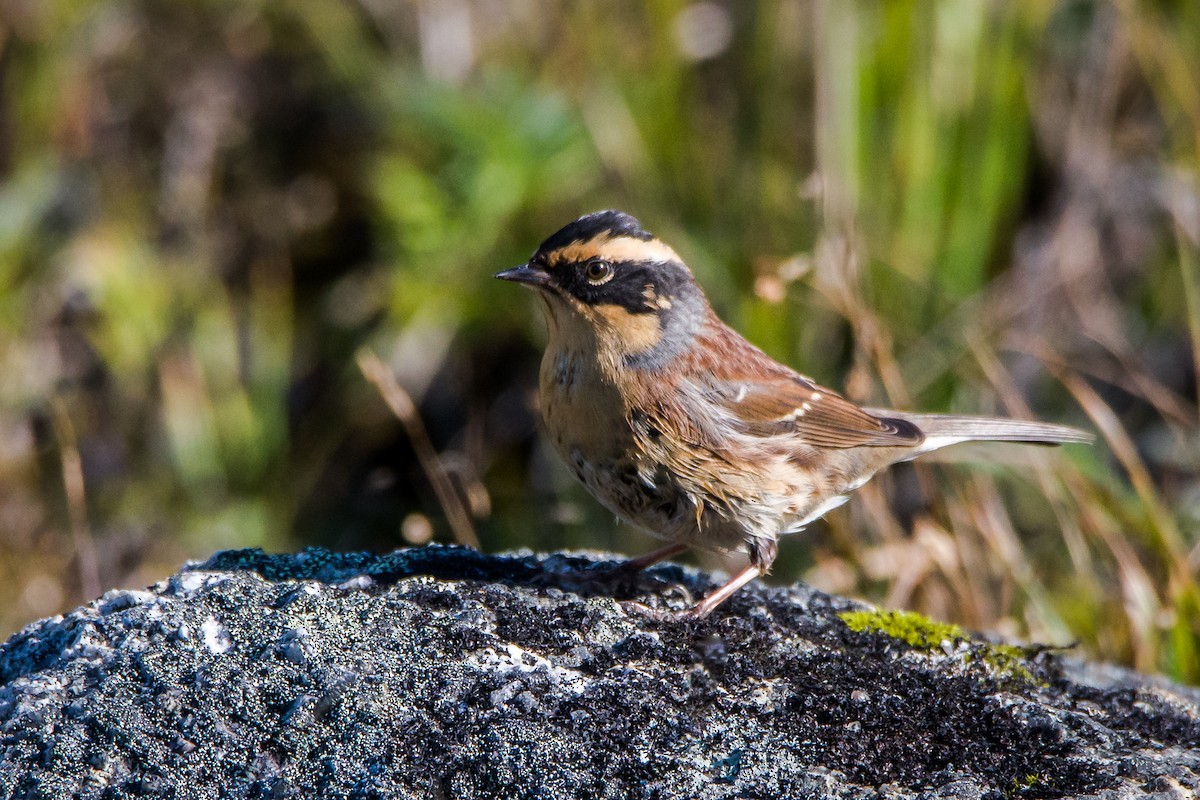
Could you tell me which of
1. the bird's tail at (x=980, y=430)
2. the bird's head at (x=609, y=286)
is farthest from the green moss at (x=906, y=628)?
the bird's tail at (x=980, y=430)

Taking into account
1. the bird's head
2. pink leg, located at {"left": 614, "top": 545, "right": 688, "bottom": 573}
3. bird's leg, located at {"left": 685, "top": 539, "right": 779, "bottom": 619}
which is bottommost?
bird's leg, located at {"left": 685, "top": 539, "right": 779, "bottom": 619}

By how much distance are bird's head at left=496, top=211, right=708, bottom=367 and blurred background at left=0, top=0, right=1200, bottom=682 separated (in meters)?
1.77

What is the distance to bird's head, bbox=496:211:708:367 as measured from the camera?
12.9 feet

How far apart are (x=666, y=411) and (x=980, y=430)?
4.87 ft

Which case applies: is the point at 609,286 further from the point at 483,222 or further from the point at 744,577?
the point at 483,222

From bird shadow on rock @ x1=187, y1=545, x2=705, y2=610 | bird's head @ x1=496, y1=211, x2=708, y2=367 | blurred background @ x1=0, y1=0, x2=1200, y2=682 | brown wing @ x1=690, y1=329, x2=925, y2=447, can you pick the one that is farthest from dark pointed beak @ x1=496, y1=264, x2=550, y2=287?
A: blurred background @ x1=0, y1=0, x2=1200, y2=682

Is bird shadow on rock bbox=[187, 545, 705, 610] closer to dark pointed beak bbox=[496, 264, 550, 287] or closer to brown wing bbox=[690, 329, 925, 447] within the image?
brown wing bbox=[690, 329, 925, 447]

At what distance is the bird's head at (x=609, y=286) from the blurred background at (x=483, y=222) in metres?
1.77

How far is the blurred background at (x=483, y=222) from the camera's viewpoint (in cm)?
638

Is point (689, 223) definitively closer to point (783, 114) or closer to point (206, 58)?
point (783, 114)

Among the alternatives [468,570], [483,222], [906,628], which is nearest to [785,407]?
[906,628]

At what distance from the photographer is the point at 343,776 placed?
2627 mm

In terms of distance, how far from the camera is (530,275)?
3910 millimetres

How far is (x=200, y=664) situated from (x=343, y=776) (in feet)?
1.53
